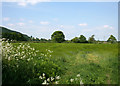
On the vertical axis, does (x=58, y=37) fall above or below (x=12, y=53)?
→ above

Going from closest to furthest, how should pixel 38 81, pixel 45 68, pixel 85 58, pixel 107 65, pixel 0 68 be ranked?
1. pixel 0 68
2. pixel 38 81
3. pixel 45 68
4. pixel 107 65
5. pixel 85 58

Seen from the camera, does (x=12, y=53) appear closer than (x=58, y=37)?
Yes

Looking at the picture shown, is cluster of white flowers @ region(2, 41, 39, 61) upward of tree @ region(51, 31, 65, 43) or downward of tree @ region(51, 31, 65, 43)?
downward

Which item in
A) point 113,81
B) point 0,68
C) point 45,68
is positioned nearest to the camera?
point 0,68

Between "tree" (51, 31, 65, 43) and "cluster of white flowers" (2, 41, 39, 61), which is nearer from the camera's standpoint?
"cluster of white flowers" (2, 41, 39, 61)

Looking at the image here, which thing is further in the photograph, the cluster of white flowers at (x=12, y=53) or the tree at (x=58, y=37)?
the tree at (x=58, y=37)

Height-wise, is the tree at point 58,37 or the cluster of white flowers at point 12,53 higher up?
the tree at point 58,37

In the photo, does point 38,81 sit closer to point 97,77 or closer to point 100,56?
point 97,77

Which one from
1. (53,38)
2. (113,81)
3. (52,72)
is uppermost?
(53,38)

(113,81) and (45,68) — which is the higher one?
(45,68)

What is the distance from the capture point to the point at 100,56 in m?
6.77

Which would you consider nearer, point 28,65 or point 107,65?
point 28,65

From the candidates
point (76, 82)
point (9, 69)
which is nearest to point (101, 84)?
point (76, 82)

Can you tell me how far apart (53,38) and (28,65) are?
23330mm
